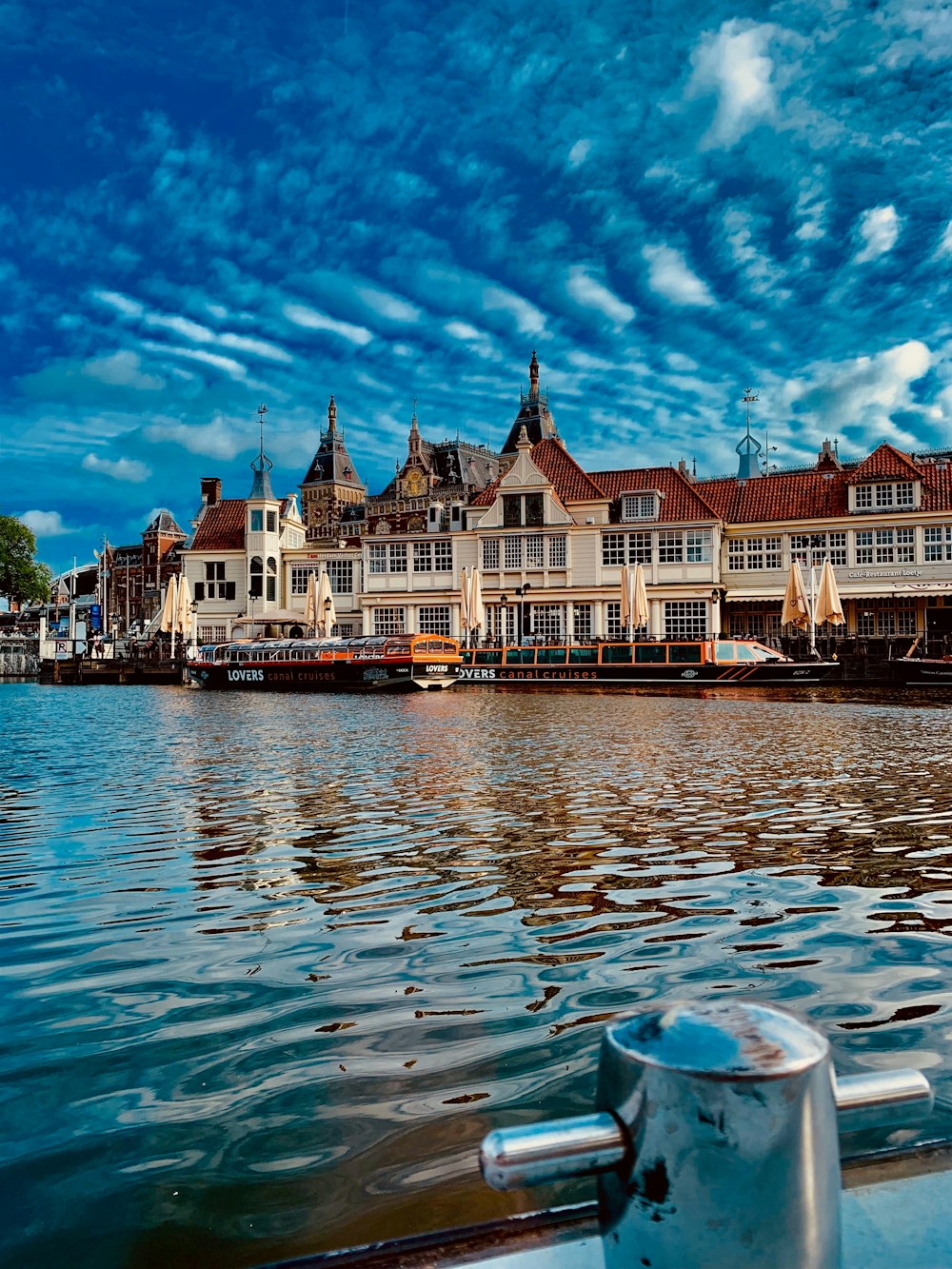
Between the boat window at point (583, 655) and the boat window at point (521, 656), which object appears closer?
the boat window at point (583, 655)

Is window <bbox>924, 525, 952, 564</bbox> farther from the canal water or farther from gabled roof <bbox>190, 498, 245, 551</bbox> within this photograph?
gabled roof <bbox>190, 498, 245, 551</bbox>

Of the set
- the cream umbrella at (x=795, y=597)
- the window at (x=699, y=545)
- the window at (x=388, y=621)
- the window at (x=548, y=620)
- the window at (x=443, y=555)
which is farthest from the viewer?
the window at (x=388, y=621)

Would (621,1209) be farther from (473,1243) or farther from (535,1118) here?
(535,1118)

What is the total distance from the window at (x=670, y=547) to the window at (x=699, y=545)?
1.28 feet

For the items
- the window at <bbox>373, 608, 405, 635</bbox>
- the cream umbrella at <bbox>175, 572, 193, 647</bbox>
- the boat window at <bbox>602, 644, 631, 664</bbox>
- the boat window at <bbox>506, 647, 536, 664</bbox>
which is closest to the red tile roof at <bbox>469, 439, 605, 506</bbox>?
the window at <bbox>373, 608, 405, 635</bbox>

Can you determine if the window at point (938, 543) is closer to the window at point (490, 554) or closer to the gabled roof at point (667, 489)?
the gabled roof at point (667, 489)

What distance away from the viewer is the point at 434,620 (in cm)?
5659

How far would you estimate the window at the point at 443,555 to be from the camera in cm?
5619

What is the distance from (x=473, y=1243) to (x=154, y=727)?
819 inches

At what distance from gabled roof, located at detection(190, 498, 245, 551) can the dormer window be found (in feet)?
88.2

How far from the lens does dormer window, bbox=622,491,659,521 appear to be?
51.8m

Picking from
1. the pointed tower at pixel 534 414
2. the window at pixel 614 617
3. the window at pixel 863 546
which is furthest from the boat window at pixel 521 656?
the pointed tower at pixel 534 414

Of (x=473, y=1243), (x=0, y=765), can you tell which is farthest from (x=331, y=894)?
(x=0, y=765)

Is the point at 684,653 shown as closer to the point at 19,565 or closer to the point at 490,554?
the point at 490,554
